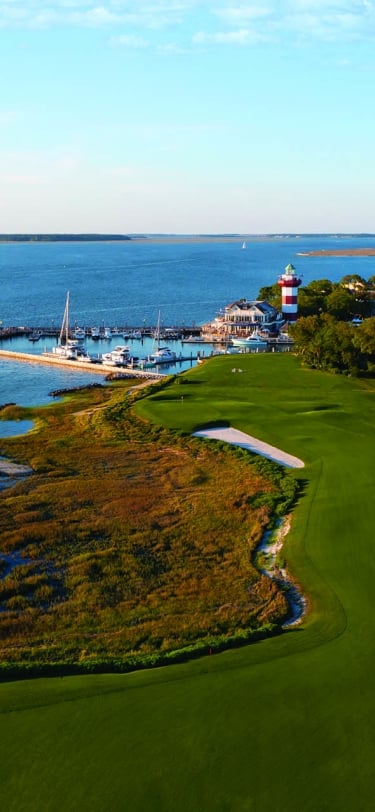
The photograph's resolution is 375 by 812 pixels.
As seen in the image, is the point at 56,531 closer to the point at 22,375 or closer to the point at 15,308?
the point at 22,375

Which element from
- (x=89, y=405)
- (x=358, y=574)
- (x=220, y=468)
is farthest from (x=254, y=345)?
(x=358, y=574)

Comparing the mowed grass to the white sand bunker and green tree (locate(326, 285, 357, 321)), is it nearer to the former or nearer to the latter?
the white sand bunker

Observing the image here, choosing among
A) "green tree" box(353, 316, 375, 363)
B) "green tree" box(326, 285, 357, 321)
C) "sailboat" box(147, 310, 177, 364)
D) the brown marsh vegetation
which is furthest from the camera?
"green tree" box(326, 285, 357, 321)

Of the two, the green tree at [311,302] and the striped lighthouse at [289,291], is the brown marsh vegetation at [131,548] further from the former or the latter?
the green tree at [311,302]

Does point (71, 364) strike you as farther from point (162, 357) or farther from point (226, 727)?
point (226, 727)

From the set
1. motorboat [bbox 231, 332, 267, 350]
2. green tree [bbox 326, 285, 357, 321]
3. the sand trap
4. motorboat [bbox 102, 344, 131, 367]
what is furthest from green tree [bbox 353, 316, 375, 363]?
the sand trap

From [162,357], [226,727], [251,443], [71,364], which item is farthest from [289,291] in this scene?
[226,727]

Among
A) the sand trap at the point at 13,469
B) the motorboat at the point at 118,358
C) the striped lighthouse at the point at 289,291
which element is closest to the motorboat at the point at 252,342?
the striped lighthouse at the point at 289,291
